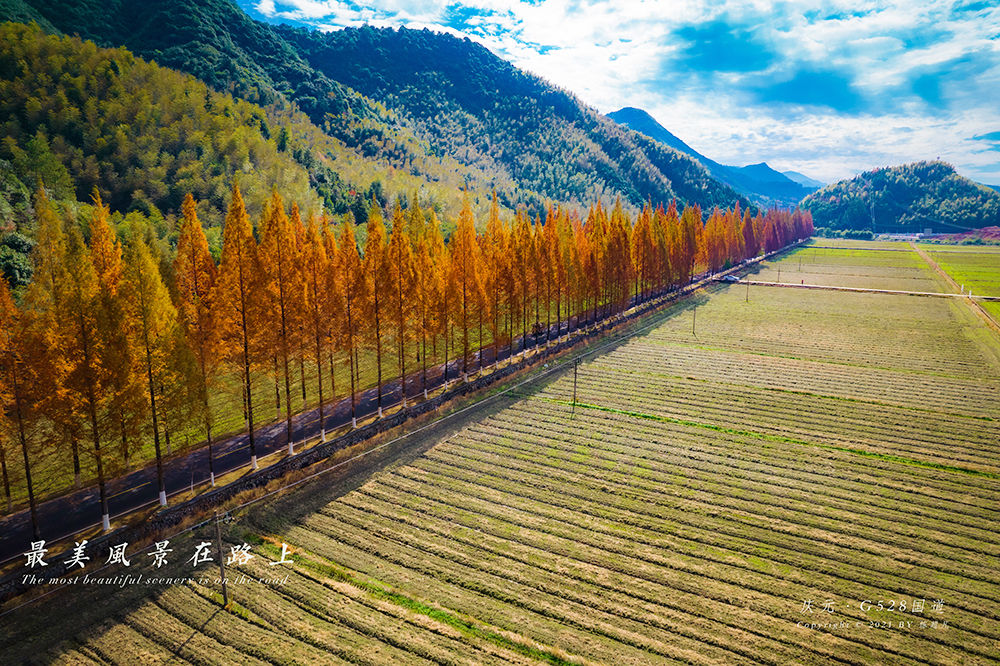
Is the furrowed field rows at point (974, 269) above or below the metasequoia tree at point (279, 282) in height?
below

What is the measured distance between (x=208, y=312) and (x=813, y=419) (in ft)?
121

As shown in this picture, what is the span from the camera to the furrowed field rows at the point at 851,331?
159 feet

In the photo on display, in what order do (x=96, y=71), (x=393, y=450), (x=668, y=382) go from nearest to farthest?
(x=393, y=450) → (x=668, y=382) → (x=96, y=71)

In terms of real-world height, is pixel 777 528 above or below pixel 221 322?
below

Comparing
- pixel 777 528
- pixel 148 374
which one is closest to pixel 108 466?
pixel 148 374

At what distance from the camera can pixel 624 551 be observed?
19.5m

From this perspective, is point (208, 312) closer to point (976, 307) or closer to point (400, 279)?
point (400, 279)

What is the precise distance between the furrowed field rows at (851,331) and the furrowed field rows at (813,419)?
47.2ft

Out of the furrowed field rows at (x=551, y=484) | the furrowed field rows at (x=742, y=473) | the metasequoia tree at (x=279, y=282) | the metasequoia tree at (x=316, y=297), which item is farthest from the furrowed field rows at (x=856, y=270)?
the metasequoia tree at (x=279, y=282)

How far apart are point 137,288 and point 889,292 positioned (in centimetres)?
10928

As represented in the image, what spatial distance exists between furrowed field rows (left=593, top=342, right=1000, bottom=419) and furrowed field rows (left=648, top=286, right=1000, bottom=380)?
2.84 metres

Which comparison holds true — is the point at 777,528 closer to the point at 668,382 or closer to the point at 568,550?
the point at 568,550

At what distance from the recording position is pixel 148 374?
20.8 meters

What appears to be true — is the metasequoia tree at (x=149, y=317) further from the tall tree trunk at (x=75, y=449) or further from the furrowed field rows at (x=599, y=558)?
the furrowed field rows at (x=599, y=558)
